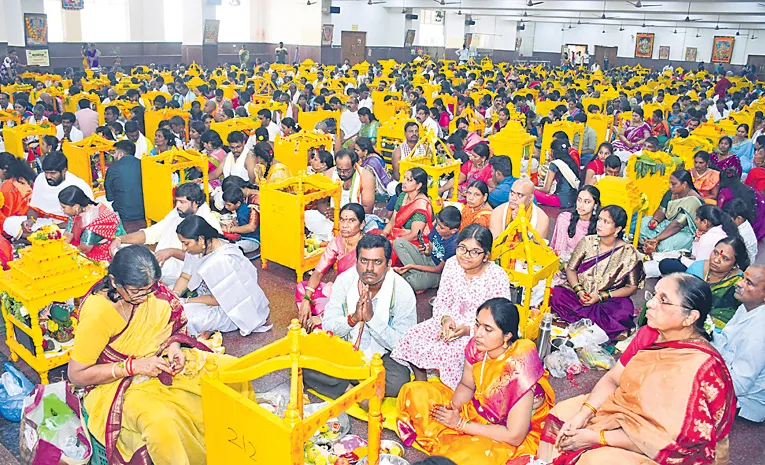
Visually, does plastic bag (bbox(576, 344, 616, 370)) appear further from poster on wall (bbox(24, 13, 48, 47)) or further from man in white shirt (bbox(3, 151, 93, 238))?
poster on wall (bbox(24, 13, 48, 47))

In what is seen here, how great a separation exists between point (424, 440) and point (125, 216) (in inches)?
175

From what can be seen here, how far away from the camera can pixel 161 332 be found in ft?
9.21

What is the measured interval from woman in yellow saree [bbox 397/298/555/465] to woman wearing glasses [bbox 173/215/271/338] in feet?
5.09

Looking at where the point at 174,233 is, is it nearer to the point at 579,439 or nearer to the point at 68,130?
the point at 579,439

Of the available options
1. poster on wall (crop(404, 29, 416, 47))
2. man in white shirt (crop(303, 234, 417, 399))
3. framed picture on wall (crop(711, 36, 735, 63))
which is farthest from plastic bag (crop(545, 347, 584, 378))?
framed picture on wall (crop(711, 36, 735, 63))

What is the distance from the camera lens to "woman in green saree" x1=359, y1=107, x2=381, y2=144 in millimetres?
8805

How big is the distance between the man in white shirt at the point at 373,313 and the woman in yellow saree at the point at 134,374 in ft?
2.68

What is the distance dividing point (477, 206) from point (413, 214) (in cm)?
54

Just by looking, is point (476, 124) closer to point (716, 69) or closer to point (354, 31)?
point (354, 31)

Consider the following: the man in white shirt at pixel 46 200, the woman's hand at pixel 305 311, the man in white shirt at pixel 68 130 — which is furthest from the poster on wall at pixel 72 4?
the woman's hand at pixel 305 311

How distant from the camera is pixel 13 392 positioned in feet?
10.8

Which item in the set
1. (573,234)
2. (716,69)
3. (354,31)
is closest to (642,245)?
(573,234)

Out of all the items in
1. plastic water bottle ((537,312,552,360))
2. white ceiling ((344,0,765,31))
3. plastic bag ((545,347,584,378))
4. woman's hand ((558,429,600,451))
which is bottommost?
plastic bag ((545,347,584,378))

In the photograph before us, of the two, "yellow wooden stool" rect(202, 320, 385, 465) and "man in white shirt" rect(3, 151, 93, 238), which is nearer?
"yellow wooden stool" rect(202, 320, 385, 465)
